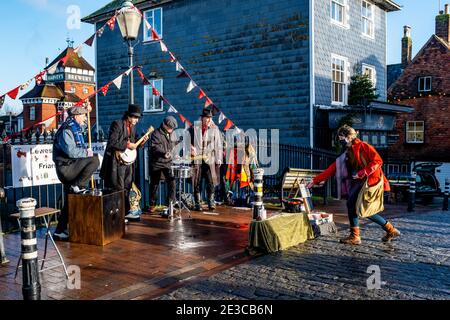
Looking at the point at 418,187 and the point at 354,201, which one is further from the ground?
the point at 354,201

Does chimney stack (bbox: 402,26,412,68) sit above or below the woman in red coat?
→ above

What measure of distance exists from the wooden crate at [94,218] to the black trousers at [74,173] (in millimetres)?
193

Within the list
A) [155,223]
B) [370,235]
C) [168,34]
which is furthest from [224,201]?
[168,34]

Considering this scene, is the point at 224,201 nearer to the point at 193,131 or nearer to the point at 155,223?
the point at 193,131

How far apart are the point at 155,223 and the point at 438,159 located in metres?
21.1

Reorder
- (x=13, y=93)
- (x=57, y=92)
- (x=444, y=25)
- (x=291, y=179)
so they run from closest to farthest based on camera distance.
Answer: (x=13, y=93) < (x=291, y=179) < (x=444, y=25) < (x=57, y=92)

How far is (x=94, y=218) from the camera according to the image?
6.86 m

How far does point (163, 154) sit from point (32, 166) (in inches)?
99.3

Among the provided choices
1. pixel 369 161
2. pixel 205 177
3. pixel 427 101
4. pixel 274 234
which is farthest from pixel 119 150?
pixel 427 101

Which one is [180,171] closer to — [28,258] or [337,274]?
[337,274]

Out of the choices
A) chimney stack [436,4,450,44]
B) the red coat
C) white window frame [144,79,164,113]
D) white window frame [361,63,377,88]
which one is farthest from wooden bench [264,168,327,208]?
chimney stack [436,4,450,44]

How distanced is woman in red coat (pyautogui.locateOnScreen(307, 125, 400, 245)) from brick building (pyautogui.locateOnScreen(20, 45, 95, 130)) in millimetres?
51428

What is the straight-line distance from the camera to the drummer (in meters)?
9.28

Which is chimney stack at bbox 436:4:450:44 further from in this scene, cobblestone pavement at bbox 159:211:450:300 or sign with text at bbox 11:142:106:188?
sign with text at bbox 11:142:106:188
